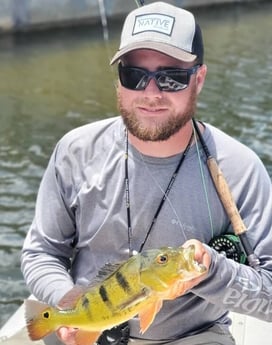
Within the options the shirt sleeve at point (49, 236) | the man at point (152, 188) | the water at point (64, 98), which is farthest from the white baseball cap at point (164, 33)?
the water at point (64, 98)

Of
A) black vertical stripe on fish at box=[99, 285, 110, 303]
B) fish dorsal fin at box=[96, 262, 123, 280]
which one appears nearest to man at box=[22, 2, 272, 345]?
fish dorsal fin at box=[96, 262, 123, 280]

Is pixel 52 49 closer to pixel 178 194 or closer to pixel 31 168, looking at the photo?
pixel 31 168

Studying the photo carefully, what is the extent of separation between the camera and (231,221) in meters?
3.17

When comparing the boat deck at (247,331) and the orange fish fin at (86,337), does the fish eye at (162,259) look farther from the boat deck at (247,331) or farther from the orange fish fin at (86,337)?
the boat deck at (247,331)

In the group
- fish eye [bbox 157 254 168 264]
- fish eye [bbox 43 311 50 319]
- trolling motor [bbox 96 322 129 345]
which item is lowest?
trolling motor [bbox 96 322 129 345]

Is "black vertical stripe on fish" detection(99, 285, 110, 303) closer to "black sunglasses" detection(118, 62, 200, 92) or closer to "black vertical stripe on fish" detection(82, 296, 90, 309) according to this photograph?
"black vertical stripe on fish" detection(82, 296, 90, 309)

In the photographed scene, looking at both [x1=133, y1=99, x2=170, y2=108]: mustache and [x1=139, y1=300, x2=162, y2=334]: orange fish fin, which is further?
[x1=133, y1=99, x2=170, y2=108]: mustache

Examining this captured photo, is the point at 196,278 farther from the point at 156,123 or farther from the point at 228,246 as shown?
the point at 156,123

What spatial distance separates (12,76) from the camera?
1591 centimetres

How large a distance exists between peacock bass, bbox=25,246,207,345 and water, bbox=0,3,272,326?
13.0 ft

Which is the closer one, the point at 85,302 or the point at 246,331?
the point at 85,302

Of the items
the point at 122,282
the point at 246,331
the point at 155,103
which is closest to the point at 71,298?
the point at 122,282

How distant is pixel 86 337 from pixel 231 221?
0.82 metres

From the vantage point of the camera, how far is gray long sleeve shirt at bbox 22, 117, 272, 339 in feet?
10.7
